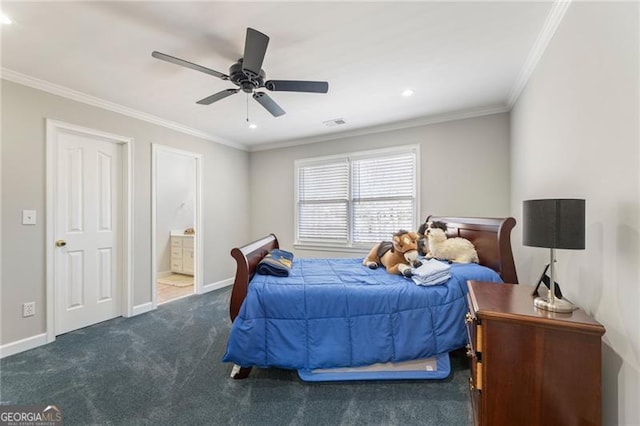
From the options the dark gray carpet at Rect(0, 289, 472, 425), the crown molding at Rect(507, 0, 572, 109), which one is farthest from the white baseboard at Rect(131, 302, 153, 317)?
the crown molding at Rect(507, 0, 572, 109)

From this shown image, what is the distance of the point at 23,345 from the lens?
254cm

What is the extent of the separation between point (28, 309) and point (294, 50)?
346 centimetres

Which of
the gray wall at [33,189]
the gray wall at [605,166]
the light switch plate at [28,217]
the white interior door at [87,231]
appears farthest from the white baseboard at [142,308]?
the gray wall at [605,166]

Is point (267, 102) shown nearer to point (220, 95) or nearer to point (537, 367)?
point (220, 95)

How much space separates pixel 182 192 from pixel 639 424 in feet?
22.7

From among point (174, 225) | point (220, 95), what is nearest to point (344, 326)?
point (220, 95)

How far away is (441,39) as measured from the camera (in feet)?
6.72

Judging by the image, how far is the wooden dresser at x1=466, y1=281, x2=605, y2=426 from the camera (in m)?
1.09

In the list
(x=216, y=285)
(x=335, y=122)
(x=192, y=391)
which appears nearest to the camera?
(x=192, y=391)

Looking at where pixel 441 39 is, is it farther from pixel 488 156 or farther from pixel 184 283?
pixel 184 283

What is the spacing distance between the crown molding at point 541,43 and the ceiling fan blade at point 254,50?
72.3 inches

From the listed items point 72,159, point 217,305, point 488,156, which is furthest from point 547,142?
point 72,159

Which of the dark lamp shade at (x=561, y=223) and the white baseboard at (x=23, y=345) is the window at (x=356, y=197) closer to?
the dark lamp shade at (x=561, y=223)

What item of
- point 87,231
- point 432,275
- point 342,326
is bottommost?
point 342,326
